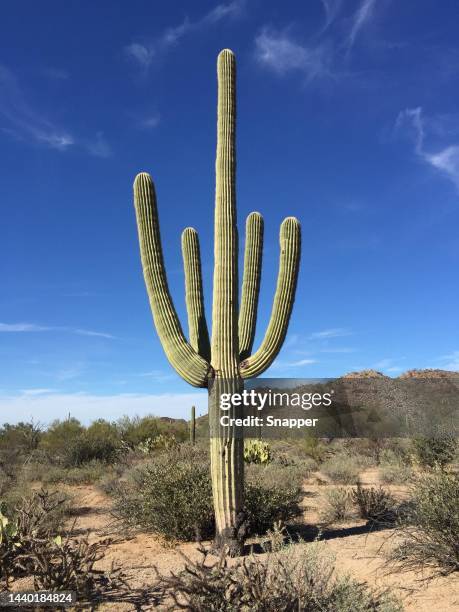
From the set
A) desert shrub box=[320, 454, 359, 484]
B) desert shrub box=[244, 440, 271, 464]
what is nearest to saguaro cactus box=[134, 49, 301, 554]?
desert shrub box=[320, 454, 359, 484]

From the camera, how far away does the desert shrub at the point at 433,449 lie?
15.6m

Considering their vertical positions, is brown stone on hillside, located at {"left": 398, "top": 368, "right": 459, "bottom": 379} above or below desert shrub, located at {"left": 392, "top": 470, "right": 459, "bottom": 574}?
above

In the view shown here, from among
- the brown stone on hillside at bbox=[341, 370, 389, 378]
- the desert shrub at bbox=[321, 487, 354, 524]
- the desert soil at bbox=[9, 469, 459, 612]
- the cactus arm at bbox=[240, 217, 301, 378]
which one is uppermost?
the brown stone on hillside at bbox=[341, 370, 389, 378]

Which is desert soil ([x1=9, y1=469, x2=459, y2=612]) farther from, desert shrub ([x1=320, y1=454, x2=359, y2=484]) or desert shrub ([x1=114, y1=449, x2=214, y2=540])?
desert shrub ([x1=320, y1=454, x2=359, y2=484])

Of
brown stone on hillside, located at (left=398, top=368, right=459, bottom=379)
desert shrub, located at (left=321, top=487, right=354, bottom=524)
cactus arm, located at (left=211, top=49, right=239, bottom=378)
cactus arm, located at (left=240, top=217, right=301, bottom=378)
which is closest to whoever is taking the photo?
cactus arm, located at (left=211, top=49, right=239, bottom=378)

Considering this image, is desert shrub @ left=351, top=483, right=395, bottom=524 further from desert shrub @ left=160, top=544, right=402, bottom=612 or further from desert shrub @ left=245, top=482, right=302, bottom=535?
desert shrub @ left=160, top=544, right=402, bottom=612

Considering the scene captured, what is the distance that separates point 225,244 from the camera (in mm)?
8414

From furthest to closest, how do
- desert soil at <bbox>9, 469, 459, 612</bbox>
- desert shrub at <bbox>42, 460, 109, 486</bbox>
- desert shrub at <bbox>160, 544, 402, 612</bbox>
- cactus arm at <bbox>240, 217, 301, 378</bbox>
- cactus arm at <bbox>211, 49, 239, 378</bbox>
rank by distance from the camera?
desert shrub at <bbox>42, 460, 109, 486</bbox>, cactus arm at <bbox>240, 217, 301, 378</bbox>, cactus arm at <bbox>211, 49, 239, 378</bbox>, desert soil at <bbox>9, 469, 459, 612</bbox>, desert shrub at <bbox>160, 544, 402, 612</bbox>

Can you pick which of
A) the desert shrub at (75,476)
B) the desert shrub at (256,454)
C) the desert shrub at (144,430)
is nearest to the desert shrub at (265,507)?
the desert shrub at (256,454)

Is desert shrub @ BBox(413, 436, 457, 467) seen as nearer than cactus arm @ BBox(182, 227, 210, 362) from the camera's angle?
No

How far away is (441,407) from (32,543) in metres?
27.2

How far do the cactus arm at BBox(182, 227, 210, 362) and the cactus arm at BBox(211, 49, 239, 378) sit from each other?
754mm

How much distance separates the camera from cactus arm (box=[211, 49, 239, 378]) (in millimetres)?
8156

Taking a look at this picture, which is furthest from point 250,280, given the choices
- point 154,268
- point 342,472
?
point 342,472
